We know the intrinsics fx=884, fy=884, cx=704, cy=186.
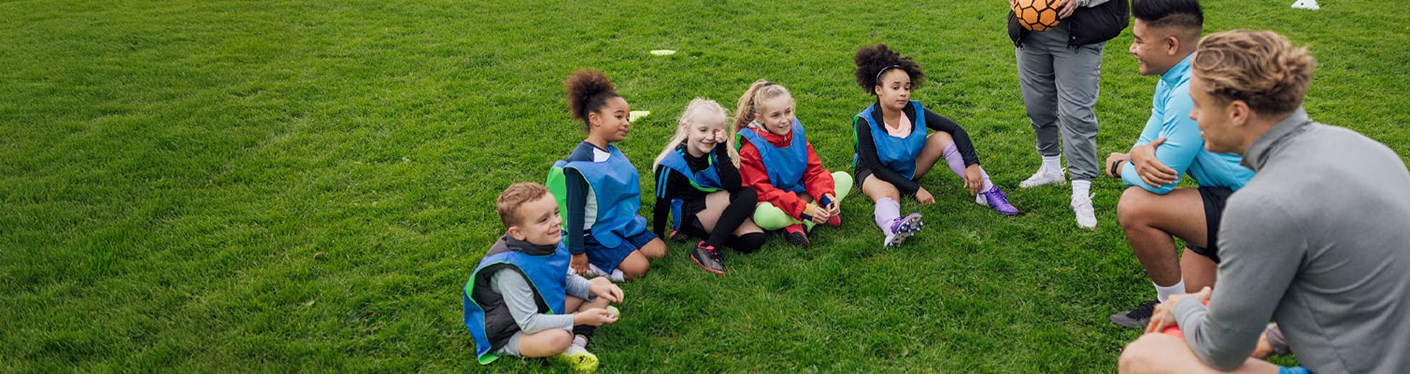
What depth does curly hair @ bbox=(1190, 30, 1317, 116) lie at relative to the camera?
2.31 m

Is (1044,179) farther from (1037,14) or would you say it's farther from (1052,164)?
(1037,14)

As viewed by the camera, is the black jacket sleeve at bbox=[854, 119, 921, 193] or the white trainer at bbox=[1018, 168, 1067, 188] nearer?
the black jacket sleeve at bbox=[854, 119, 921, 193]

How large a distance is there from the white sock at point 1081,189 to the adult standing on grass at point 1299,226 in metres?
2.90

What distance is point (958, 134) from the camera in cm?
547

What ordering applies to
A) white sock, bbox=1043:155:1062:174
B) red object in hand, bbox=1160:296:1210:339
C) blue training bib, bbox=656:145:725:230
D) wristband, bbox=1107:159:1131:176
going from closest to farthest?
red object in hand, bbox=1160:296:1210:339 → wristband, bbox=1107:159:1131:176 → blue training bib, bbox=656:145:725:230 → white sock, bbox=1043:155:1062:174

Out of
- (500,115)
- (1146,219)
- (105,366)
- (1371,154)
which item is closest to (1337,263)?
(1371,154)

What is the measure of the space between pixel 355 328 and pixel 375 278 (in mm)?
495

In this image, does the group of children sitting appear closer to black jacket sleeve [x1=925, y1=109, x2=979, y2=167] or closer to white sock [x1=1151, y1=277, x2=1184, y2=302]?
black jacket sleeve [x1=925, y1=109, x2=979, y2=167]

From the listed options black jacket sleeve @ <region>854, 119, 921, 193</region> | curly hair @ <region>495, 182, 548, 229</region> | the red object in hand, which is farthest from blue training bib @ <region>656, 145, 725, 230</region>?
the red object in hand

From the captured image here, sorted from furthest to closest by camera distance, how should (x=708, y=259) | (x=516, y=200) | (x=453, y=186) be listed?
(x=453, y=186) < (x=708, y=259) < (x=516, y=200)

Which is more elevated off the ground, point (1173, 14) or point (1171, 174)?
point (1173, 14)

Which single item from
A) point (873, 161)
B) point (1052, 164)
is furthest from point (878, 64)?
point (1052, 164)

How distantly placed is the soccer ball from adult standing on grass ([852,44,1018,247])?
26.4 inches

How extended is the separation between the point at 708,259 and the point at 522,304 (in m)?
1.30
